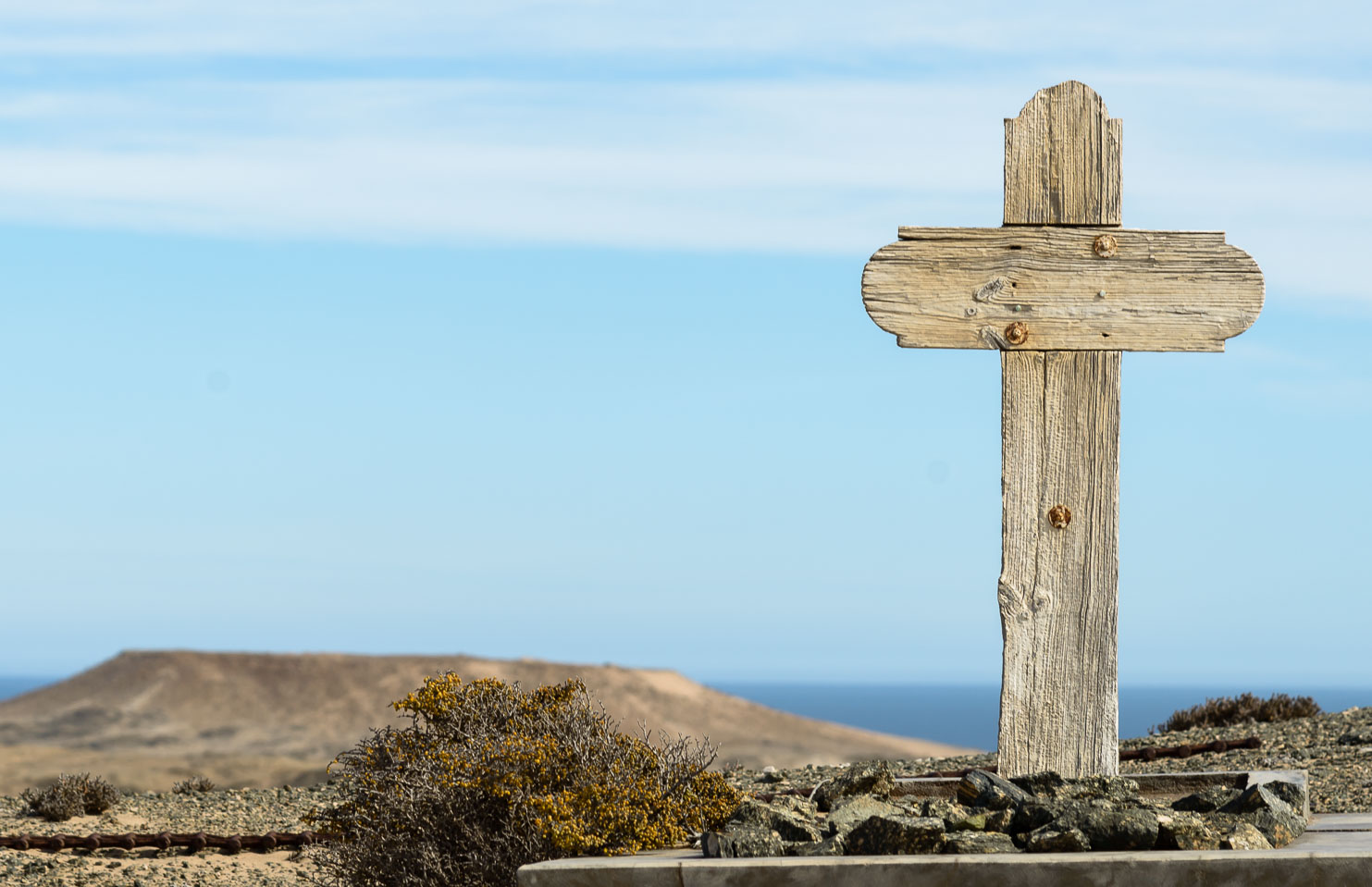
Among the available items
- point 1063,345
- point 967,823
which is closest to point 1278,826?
point 967,823

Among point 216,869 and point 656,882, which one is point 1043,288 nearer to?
point 656,882

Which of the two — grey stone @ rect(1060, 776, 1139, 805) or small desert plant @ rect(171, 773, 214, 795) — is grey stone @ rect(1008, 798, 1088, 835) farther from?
small desert plant @ rect(171, 773, 214, 795)

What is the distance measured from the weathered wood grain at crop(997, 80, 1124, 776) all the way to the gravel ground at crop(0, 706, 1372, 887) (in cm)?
352

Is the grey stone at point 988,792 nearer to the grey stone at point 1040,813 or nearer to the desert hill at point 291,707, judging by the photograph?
the grey stone at point 1040,813

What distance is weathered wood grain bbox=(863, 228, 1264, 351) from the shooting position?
7.00 m

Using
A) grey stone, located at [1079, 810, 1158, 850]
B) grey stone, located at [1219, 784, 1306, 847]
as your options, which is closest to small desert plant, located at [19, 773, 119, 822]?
grey stone, located at [1079, 810, 1158, 850]

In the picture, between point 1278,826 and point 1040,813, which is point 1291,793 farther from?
point 1040,813

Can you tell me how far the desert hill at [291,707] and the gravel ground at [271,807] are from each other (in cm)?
803

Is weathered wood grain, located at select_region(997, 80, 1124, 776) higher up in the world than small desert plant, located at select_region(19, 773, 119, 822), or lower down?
higher up

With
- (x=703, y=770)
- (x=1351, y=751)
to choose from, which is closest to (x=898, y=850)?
(x=703, y=770)

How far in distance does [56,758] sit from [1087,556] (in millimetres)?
15810

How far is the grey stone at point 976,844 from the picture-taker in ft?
17.6

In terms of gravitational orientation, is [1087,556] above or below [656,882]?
above

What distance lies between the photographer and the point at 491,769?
21.3 feet
